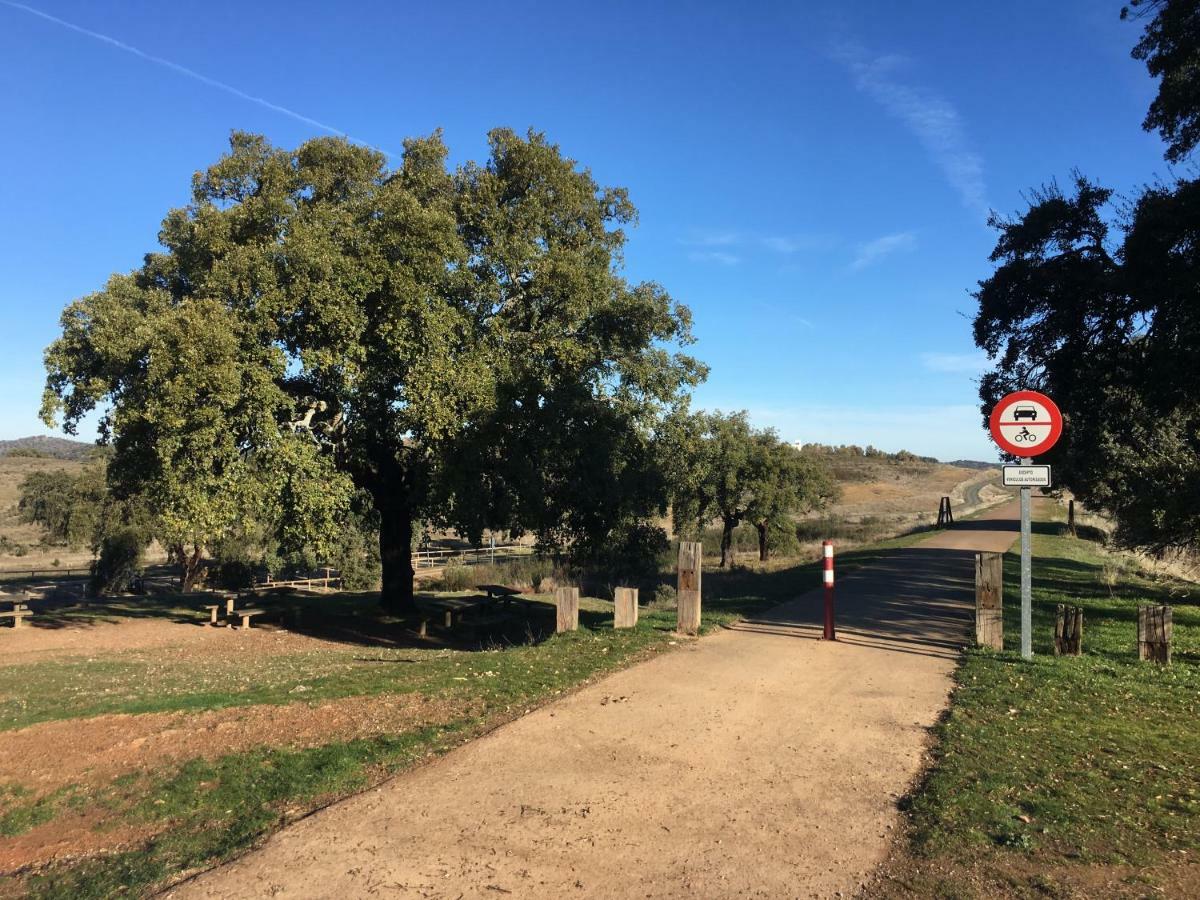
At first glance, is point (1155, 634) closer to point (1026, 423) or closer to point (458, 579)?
point (1026, 423)

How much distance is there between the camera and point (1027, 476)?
26.3 feet

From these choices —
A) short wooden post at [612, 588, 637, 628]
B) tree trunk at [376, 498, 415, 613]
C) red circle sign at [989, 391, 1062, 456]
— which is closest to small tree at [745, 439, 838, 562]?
tree trunk at [376, 498, 415, 613]

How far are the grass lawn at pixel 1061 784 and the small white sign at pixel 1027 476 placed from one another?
1772 mm

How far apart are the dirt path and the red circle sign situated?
8.23ft

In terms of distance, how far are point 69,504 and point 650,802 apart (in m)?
40.5

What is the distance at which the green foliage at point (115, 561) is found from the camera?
97.6 feet

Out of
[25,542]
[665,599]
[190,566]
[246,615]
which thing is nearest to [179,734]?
[246,615]

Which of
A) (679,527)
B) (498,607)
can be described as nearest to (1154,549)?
(498,607)

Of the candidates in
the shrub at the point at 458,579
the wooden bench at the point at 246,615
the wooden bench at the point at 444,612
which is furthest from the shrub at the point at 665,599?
the shrub at the point at 458,579

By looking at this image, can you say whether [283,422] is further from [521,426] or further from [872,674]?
[872,674]

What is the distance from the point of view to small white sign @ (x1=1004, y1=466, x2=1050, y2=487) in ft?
26.0

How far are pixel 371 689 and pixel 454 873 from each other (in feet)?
13.7

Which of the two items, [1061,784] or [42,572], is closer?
[1061,784]

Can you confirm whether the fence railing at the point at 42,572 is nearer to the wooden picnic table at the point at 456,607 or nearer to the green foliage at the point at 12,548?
the green foliage at the point at 12,548
